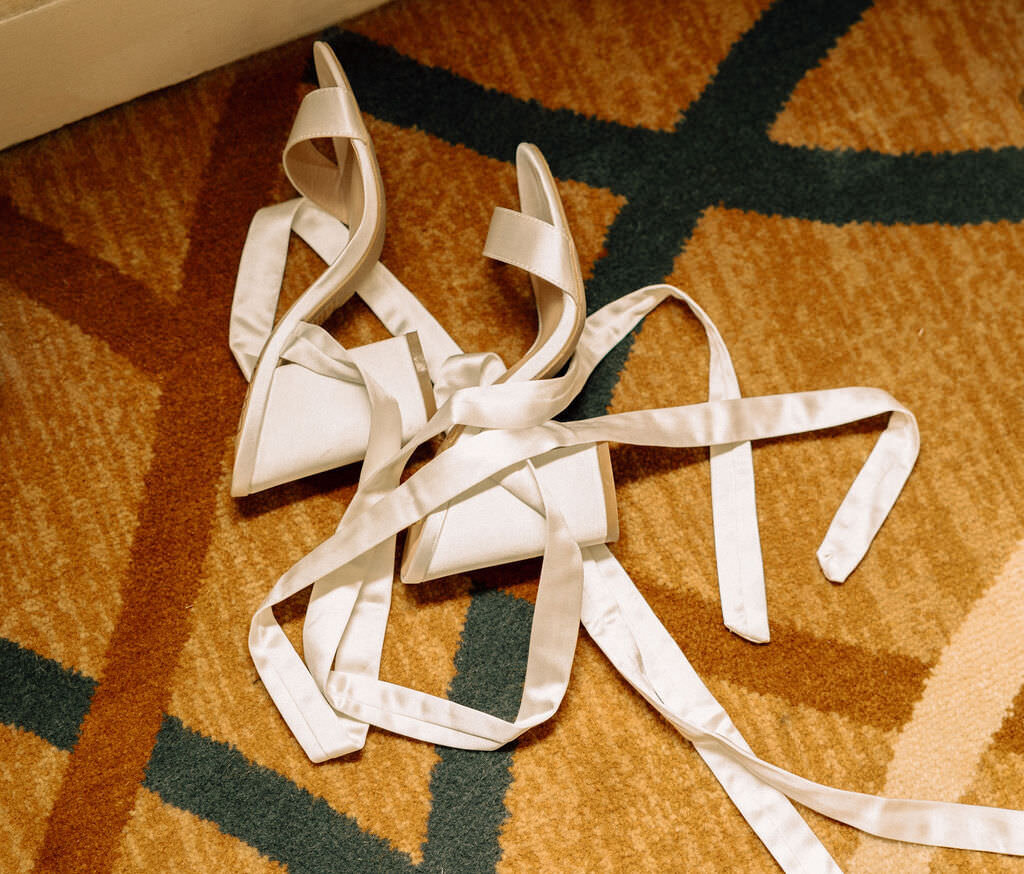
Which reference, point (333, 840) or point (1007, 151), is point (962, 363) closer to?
point (1007, 151)

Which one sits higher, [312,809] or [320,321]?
[320,321]

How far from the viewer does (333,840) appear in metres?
0.61

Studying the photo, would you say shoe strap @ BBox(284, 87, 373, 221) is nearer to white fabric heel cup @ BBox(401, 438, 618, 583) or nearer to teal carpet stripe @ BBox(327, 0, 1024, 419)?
teal carpet stripe @ BBox(327, 0, 1024, 419)

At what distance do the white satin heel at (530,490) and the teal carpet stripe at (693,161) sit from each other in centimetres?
9

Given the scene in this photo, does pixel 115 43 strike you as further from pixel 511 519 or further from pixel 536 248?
pixel 511 519

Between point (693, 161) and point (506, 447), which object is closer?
point (506, 447)

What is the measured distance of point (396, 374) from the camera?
613 mm

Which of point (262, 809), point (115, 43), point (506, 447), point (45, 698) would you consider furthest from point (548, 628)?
point (115, 43)

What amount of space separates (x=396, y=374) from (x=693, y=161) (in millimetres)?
294

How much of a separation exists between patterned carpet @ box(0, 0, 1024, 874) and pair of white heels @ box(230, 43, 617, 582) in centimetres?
4

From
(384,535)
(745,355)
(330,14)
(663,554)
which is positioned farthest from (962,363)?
(330,14)

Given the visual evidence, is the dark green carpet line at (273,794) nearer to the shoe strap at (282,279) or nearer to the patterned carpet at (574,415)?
the patterned carpet at (574,415)

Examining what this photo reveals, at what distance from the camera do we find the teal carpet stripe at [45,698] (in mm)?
611

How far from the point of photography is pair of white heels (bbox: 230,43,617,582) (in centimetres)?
60
